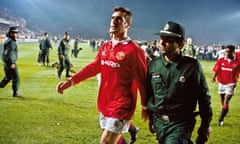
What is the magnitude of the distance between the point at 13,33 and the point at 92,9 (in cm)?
7464

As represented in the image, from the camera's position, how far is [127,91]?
13.5ft

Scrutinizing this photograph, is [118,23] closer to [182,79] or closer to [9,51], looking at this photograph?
[182,79]

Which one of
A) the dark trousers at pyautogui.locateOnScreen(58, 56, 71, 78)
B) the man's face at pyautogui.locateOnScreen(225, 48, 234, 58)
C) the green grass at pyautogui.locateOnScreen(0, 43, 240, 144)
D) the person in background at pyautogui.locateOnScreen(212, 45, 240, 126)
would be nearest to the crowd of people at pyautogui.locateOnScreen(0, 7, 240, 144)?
the green grass at pyautogui.locateOnScreen(0, 43, 240, 144)

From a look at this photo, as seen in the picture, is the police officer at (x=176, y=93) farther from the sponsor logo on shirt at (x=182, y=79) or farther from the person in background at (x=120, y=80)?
the person in background at (x=120, y=80)

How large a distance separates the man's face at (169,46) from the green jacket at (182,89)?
0.09 m

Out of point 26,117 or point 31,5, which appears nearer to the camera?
point 26,117

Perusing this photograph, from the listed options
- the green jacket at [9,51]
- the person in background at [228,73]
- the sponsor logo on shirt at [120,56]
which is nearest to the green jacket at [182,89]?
the sponsor logo on shirt at [120,56]

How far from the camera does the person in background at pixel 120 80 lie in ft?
13.4

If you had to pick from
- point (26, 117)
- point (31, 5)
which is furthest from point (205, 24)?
point (26, 117)

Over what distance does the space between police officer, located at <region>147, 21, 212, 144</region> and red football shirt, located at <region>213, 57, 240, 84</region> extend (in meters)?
5.20

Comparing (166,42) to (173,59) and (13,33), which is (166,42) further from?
(13,33)

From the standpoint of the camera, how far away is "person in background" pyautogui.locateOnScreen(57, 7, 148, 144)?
13.4 ft

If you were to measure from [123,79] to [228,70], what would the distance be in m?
5.29

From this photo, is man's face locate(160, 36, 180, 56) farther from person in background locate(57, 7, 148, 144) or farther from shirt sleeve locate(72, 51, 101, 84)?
shirt sleeve locate(72, 51, 101, 84)
